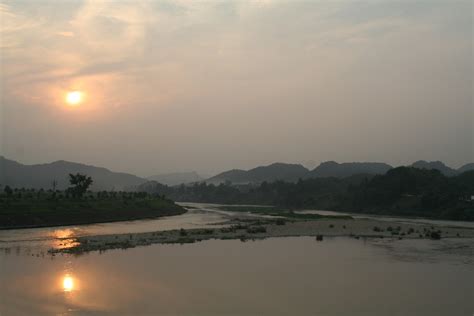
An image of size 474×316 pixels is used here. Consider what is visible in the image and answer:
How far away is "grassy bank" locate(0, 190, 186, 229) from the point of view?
49094 mm

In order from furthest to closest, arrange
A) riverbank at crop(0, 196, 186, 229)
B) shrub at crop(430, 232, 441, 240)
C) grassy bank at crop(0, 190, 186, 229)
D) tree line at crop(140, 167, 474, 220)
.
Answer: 1. tree line at crop(140, 167, 474, 220)
2. grassy bank at crop(0, 190, 186, 229)
3. riverbank at crop(0, 196, 186, 229)
4. shrub at crop(430, 232, 441, 240)

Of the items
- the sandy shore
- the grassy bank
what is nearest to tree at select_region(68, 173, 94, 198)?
the grassy bank

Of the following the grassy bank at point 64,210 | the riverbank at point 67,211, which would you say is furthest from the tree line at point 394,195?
the grassy bank at point 64,210

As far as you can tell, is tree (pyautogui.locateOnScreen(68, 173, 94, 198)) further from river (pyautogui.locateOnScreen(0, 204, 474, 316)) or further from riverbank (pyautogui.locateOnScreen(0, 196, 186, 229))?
river (pyautogui.locateOnScreen(0, 204, 474, 316))

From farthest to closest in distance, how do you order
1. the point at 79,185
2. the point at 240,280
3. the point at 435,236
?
1. the point at 79,185
2. the point at 435,236
3. the point at 240,280

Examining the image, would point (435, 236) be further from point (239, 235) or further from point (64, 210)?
point (64, 210)

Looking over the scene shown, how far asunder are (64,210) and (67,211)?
362 millimetres

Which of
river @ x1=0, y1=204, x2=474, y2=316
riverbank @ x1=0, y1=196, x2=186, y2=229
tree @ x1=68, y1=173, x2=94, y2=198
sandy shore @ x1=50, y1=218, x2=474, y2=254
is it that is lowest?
river @ x1=0, y1=204, x2=474, y2=316

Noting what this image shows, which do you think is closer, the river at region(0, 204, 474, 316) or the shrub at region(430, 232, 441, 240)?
the river at region(0, 204, 474, 316)

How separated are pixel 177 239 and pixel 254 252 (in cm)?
842

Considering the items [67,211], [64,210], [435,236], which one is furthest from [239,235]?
[64,210]

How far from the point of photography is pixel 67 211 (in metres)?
55.5

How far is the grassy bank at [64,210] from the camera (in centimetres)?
4909

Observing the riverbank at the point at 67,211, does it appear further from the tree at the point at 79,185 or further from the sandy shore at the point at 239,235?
the sandy shore at the point at 239,235
